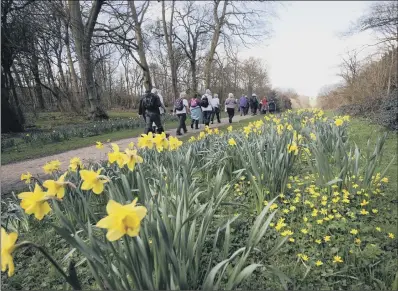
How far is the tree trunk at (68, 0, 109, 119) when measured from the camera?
45.6 ft

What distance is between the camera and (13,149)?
27.5 ft

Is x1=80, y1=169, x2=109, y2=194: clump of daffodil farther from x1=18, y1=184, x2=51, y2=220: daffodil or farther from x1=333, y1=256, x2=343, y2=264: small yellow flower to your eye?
x1=333, y1=256, x2=343, y2=264: small yellow flower

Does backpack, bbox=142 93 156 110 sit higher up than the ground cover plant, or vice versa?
backpack, bbox=142 93 156 110

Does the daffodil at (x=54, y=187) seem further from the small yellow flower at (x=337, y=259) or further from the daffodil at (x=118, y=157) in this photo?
the small yellow flower at (x=337, y=259)

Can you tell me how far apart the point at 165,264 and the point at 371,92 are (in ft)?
46.7

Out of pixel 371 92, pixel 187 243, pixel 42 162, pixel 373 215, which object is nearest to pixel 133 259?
pixel 187 243

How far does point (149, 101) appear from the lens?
737 centimetres

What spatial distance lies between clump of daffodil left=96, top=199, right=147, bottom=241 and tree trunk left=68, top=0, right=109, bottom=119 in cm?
1433

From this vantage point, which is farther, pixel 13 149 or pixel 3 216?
pixel 13 149

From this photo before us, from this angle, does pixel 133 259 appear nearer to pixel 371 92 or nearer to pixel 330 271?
pixel 330 271

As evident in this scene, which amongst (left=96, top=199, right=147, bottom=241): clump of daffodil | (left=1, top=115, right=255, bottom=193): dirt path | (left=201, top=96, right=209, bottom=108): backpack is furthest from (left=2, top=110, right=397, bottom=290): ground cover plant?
(left=201, top=96, right=209, bottom=108): backpack

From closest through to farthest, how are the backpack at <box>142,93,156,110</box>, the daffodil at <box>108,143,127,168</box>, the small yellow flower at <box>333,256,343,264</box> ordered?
the daffodil at <box>108,143,127,168</box>, the small yellow flower at <box>333,256,343,264</box>, the backpack at <box>142,93,156,110</box>

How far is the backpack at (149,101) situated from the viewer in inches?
290

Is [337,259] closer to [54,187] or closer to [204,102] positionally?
[54,187]
